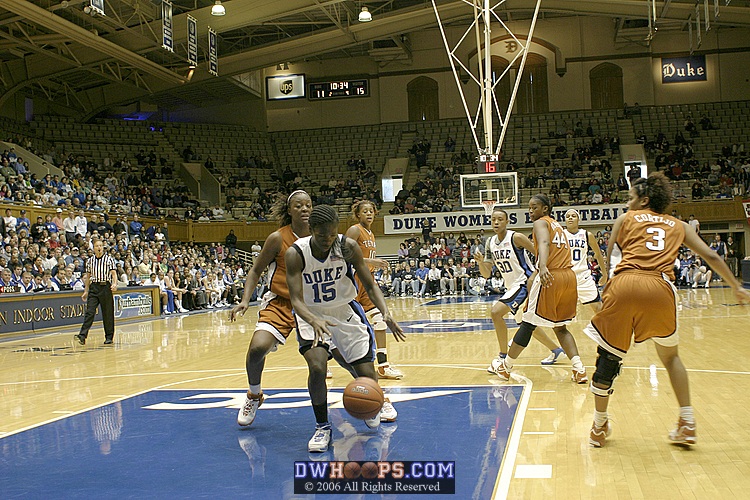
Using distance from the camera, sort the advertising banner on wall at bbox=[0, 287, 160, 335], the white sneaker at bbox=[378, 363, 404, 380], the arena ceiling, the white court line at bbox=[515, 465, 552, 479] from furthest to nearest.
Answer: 1. the arena ceiling
2. the advertising banner on wall at bbox=[0, 287, 160, 335]
3. the white sneaker at bbox=[378, 363, 404, 380]
4. the white court line at bbox=[515, 465, 552, 479]

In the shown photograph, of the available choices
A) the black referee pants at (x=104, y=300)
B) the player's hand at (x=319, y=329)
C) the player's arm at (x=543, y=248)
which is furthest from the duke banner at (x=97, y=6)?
the player's hand at (x=319, y=329)

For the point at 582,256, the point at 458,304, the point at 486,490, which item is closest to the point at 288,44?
the point at 458,304

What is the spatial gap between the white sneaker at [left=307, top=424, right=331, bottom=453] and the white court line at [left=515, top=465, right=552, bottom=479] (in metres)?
1.15

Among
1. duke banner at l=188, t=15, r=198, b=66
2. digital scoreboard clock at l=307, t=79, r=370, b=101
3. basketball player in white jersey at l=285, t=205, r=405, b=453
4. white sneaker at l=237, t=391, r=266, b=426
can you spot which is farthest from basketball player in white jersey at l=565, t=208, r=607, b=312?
digital scoreboard clock at l=307, t=79, r=370, b=101

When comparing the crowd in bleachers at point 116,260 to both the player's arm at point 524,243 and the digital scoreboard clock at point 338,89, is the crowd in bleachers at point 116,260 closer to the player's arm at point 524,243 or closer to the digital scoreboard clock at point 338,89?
the player's arm at point 524,243

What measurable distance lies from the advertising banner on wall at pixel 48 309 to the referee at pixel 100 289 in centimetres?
273

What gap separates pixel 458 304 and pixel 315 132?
19.8 m

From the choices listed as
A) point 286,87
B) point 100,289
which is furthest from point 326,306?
point 286,87

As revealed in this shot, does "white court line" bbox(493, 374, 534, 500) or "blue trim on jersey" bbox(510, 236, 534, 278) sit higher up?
"blue trim on jersey" bbox(510, 236, 534, 278)

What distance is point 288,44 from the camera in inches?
1161

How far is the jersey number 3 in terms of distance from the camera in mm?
4555

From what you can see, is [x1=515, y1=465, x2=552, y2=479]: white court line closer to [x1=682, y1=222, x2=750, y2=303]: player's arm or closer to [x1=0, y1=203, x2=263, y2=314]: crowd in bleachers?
[x1=682, y1=222, x2=750, y2=303]: player's arm

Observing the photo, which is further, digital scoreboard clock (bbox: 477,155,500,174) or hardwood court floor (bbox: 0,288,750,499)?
digital scoreboard clock (bbox: 477,155,500,174)

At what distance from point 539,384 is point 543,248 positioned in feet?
3.95
